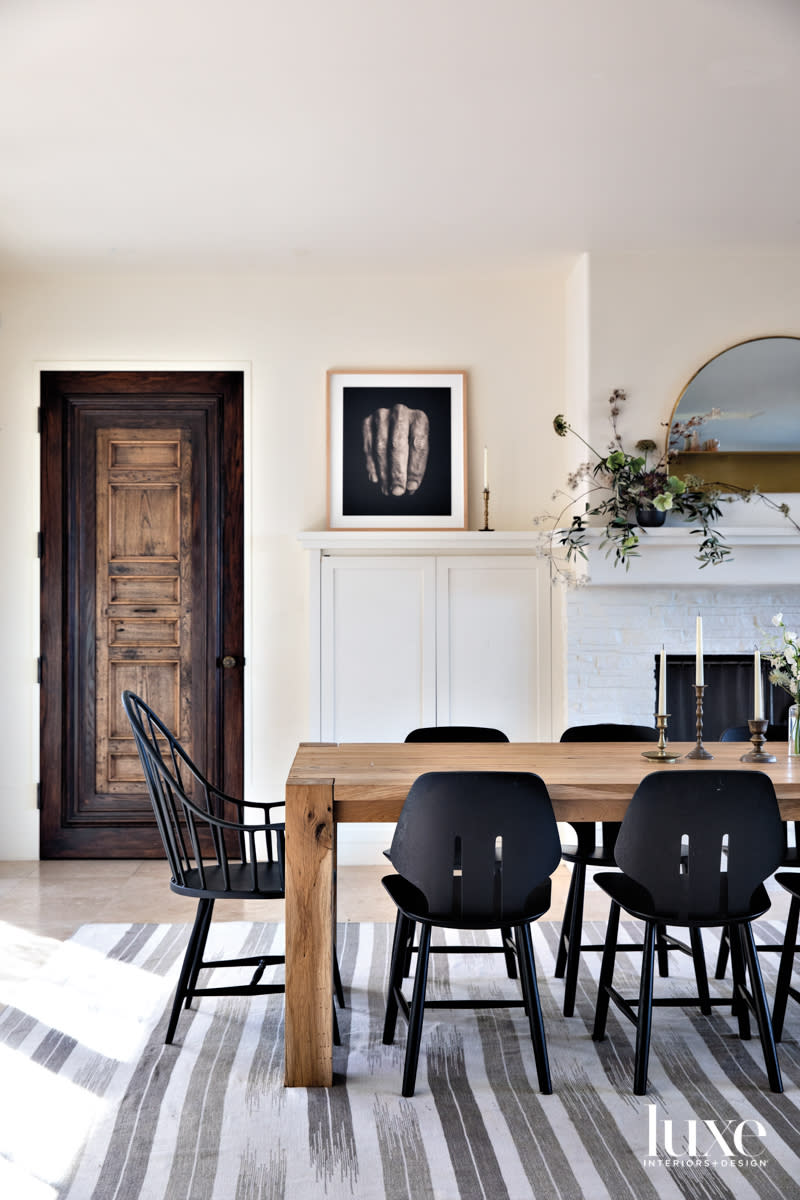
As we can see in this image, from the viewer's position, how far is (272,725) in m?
4.86

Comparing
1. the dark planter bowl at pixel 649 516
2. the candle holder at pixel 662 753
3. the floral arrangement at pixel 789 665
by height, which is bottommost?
the candle holder at pixel 662 753

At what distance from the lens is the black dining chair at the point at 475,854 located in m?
2.31

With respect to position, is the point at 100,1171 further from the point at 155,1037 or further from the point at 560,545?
the point at 560,545

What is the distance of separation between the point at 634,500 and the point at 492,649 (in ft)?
3.27

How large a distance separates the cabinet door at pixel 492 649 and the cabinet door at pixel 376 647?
3.3 inches

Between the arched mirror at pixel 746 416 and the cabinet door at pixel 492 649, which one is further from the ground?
the arched mirror at pixel 746 416

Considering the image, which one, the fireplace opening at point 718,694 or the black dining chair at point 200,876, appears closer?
the black dining chair at point 200,876

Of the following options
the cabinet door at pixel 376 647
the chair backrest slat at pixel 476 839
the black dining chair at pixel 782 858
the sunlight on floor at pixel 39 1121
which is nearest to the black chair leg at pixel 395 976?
the chair backrest slat at pixel 476 839

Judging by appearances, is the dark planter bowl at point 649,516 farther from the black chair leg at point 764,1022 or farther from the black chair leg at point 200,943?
the black chair leg at point 200,943

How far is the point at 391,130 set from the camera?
341 cm

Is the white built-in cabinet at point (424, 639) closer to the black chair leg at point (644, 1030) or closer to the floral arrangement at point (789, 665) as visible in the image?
the floral arrangement at point (789, 665)

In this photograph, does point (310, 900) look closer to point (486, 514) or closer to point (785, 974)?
point (785, 974)

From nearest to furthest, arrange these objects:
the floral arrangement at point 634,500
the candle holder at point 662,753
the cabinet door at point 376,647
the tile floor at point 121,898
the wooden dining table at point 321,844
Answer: the wooden dining table at point 321,844
the candle holder at point 662,753
the tile floor at point 121,898
the floral arrangement at point 634,500
the cabinet door at point 376,647

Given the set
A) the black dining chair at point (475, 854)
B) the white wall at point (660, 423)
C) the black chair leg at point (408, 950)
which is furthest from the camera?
the white wall at point (660, 423)
